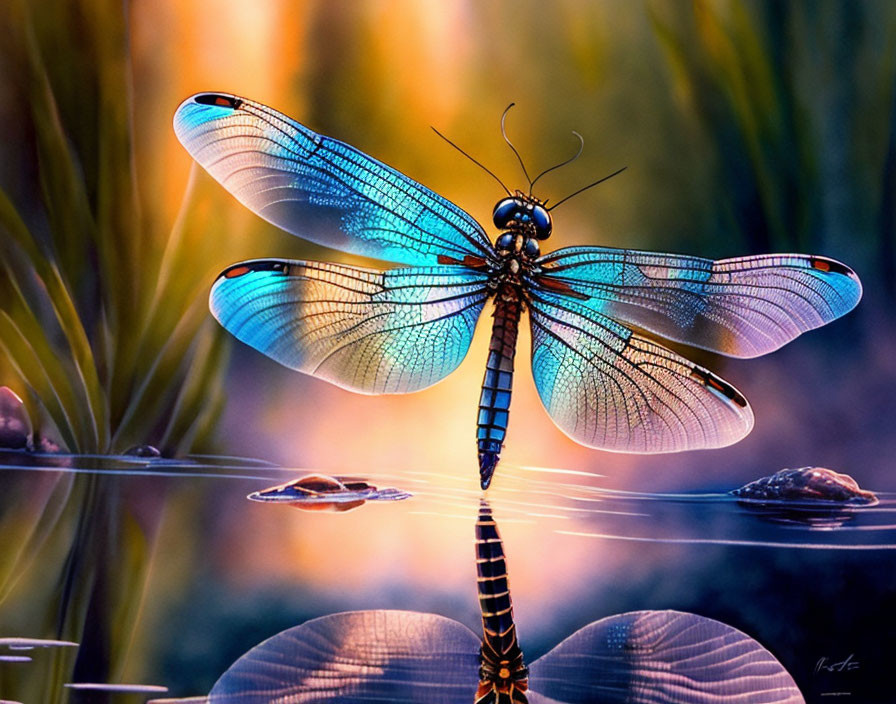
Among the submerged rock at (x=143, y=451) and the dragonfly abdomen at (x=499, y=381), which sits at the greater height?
the dragonfly abdomen at (x=499, y=381)

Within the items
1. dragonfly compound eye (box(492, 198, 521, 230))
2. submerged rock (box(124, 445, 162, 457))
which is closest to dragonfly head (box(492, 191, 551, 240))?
dragonfly compound eye (box(492, 198, 521, 230))

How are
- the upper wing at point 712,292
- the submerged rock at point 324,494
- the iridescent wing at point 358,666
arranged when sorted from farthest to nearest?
the submerged rock at point 324,494
the upper wing at point 712,292
the iridescent wing at point 358,666

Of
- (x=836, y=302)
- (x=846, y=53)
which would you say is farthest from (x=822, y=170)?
(x=836, y=302)

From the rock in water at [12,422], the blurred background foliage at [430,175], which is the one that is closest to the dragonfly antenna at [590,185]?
the blurred background foliage at [430,175]

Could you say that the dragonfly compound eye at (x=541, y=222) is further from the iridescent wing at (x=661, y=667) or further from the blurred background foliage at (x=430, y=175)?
the iridescent wing at (x=661, y=667)

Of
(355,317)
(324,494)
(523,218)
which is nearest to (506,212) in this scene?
(523,218)
